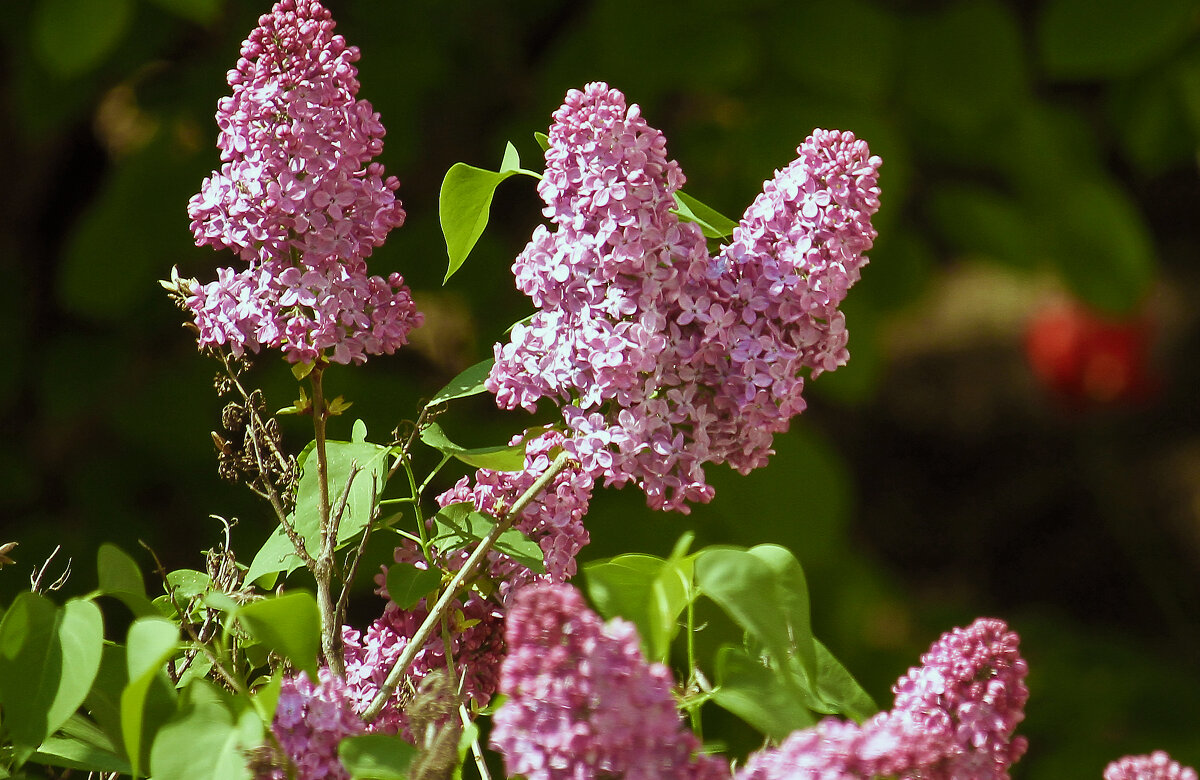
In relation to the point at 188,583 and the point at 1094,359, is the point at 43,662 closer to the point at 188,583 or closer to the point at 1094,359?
the point at 188,583

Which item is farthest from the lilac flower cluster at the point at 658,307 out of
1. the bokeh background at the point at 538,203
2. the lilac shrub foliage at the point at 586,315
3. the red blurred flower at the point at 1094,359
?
the red blurred flower at the point at 1094,359

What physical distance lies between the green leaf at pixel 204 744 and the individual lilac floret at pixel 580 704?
0.06m

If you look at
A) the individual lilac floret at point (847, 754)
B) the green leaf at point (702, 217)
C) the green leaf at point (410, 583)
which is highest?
the green leaf at point (702, 217)

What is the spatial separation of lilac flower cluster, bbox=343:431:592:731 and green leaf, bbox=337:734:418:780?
0.08 metres

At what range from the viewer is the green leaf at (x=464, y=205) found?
0.38m

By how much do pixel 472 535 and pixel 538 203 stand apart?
1.14 m

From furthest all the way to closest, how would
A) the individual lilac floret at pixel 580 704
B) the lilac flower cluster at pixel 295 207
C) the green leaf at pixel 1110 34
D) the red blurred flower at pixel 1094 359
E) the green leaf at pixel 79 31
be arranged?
the red blurred flower at pixel 1094 359 → the green leaf at pixel 1110 34 → the green leaf at pixel 79 31 → the lilac flower cluster at pixel 295 207 → the individual lilac floret at pixel 580 704

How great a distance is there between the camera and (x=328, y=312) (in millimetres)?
368

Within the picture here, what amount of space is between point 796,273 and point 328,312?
0.42ft

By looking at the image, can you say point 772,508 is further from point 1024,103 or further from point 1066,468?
point 1066,468

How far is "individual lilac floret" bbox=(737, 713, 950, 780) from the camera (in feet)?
0.88

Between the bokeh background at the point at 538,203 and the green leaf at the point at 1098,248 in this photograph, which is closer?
the bokeh background at the point at 538,203

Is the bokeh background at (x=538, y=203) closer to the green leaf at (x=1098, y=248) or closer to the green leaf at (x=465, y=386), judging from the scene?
the green leaf at (x=1098, y=248)

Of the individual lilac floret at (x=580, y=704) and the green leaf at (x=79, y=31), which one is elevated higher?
the green leaf at (x=79, y=31)
